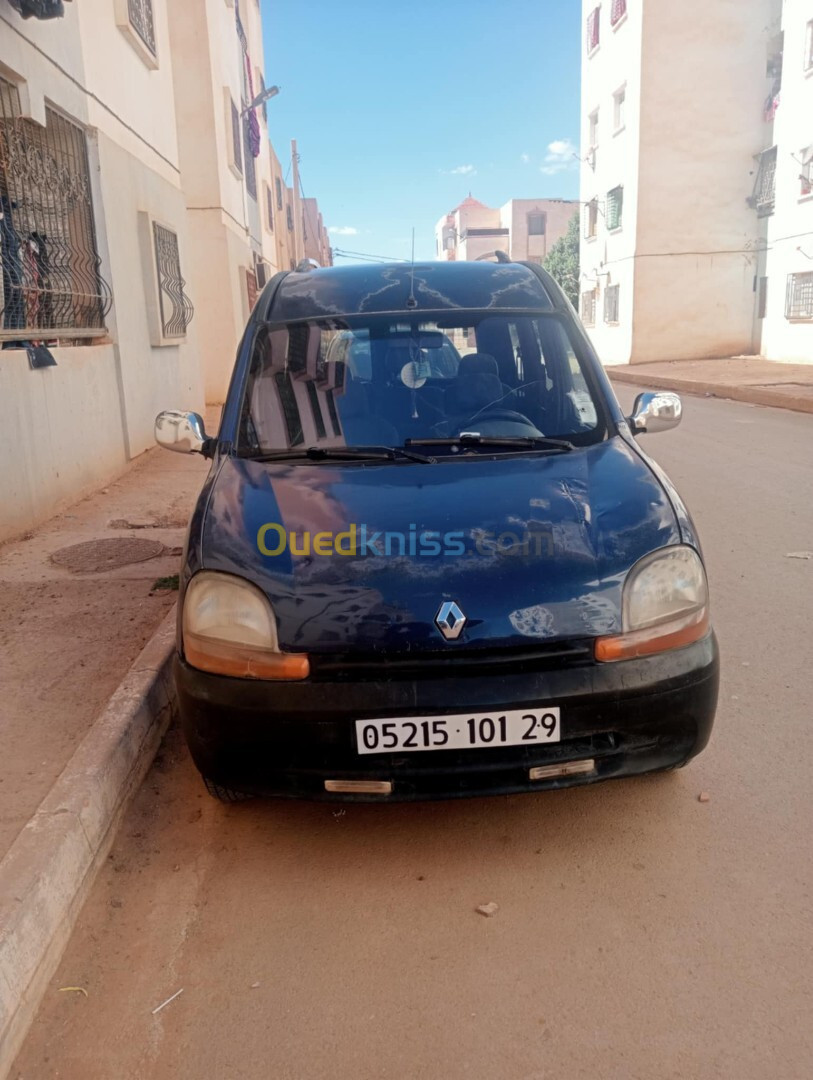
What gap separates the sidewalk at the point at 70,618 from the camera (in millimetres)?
3197

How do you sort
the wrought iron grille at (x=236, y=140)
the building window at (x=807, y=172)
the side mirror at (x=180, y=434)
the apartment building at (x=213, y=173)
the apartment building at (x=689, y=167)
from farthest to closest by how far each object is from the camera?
the apartment building at (x=689, y=167) < the building window at (x=807, y=172) < the wrought iron grille at (x=236, y=140) < the apartment building at (x=213, y=173) < the side mirror at (x=180, y=434)

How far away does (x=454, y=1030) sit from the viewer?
79.5 inches

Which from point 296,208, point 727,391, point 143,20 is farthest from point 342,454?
point 296,208

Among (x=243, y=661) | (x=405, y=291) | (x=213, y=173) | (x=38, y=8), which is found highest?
(x=213, y=173)

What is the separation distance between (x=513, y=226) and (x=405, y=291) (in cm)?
5975

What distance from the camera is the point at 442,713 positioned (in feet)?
8.03

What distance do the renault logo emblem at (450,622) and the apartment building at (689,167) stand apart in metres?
26.6

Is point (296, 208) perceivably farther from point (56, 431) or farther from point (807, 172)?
point (56, 431)

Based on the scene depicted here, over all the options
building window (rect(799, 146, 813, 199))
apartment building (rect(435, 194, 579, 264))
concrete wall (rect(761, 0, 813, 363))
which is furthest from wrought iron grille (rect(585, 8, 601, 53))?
apartment building (rect(435, 194, 579, 264))

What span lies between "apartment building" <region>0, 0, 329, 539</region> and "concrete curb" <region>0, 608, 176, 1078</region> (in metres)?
3.19

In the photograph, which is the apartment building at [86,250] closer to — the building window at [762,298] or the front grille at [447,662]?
the front grille at [447,662]

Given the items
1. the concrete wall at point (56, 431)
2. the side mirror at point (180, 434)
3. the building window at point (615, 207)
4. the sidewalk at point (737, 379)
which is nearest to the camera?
the side mirror at point (180, 434)

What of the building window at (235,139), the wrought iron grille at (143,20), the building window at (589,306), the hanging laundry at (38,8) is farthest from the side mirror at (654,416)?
the building window at (589,306)

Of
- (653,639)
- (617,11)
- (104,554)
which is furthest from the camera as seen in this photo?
(617,11)
